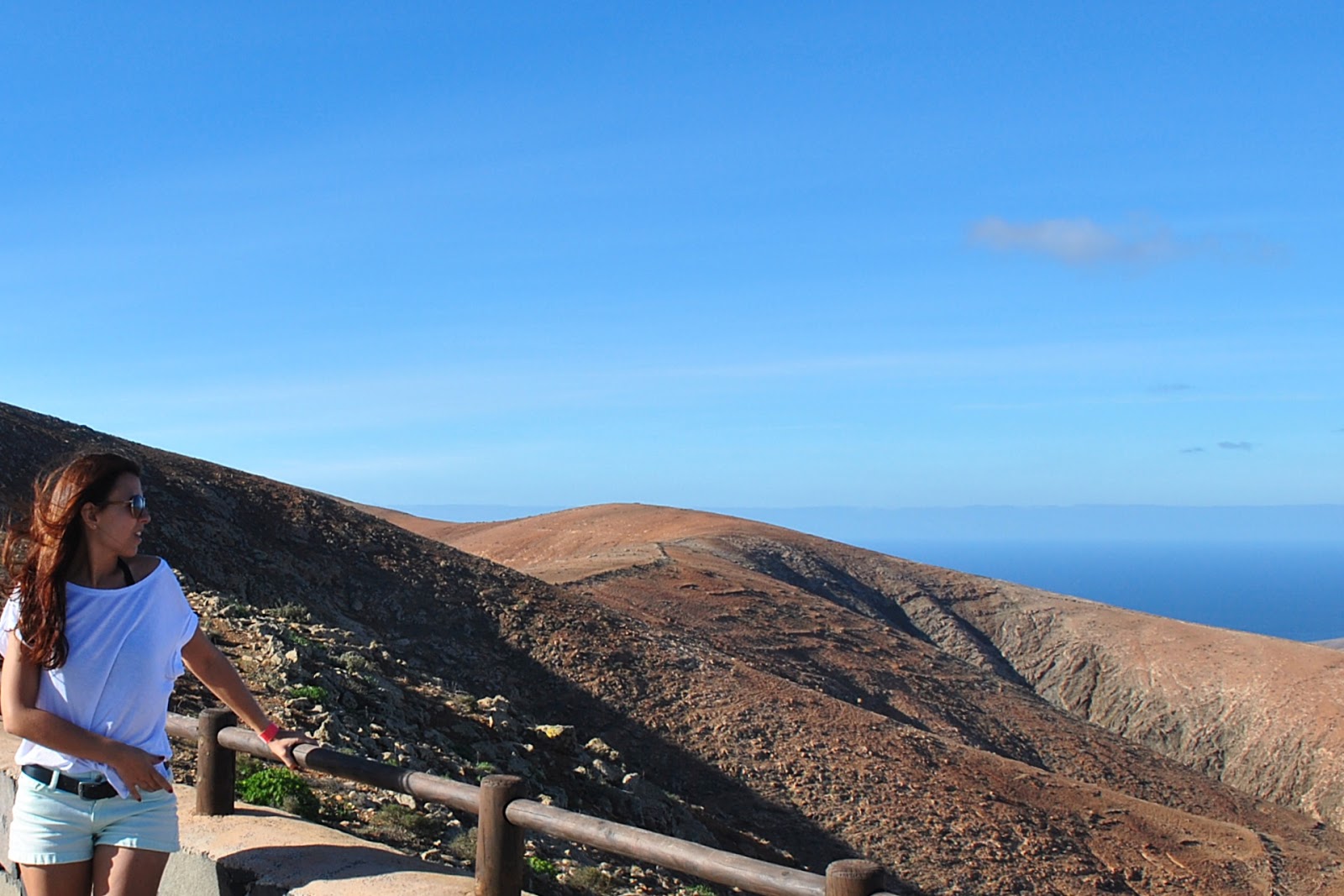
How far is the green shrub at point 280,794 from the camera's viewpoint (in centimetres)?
731

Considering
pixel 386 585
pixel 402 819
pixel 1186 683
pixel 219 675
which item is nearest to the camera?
pixel 219 675

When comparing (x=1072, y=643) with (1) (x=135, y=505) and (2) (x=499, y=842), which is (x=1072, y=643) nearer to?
(2) (x=499, y=842)

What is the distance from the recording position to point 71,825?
3.64 metres

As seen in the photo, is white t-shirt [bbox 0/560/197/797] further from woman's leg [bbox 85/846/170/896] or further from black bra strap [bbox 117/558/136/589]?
woman's leg [bbox 85/846/170/896]

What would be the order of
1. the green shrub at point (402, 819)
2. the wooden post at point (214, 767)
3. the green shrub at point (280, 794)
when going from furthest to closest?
the green shrub at point (402, 819) → the green shrub at point (280, 794) → the wooden post at point (214, 767)

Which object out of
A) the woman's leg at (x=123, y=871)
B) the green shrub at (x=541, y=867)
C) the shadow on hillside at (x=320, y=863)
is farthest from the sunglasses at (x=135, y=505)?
the green shrub at (x=541, y=867)

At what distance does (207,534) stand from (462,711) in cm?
880

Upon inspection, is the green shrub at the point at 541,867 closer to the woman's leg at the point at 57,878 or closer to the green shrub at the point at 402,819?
the green shrub at the point at 402,819

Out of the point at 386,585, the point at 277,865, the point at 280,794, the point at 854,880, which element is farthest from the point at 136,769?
the point at 386,585

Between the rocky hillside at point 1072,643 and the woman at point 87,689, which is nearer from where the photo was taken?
the woman at point 87,689

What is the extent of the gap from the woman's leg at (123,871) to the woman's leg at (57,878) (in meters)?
0.04

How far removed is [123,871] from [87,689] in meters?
0.60

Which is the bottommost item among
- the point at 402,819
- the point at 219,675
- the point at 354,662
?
the point at 402,819

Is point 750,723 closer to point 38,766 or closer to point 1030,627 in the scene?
point 38,766
